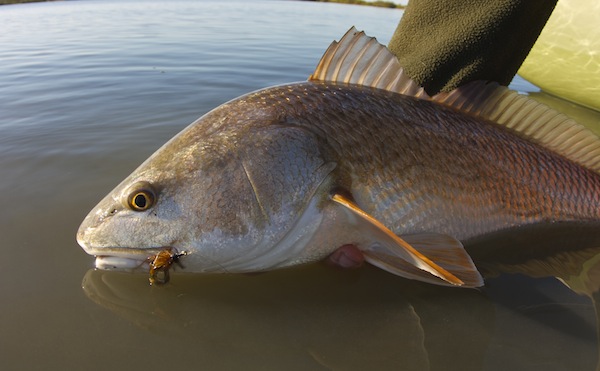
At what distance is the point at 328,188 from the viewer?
1759 millimetres

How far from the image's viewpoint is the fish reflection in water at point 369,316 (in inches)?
57.2

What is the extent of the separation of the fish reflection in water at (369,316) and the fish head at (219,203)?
0.15m

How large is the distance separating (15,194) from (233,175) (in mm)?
1707

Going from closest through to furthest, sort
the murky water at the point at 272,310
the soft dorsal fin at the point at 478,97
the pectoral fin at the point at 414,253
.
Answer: the murky water at the point at 272,310, the pectoral fin at the point at 414,253, the soft dorsal fin at the point at 478,97

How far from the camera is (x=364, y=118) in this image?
1.91 meters

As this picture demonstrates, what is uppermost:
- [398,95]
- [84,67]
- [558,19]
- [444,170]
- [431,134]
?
[558,19]

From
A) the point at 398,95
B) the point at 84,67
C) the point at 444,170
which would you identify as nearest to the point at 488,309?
the point at 444,170

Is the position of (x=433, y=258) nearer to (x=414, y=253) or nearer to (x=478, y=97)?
(x=414, y=253)

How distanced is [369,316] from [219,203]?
74cm

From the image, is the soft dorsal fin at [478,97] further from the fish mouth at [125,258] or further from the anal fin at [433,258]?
the fish mouth at [125,258]

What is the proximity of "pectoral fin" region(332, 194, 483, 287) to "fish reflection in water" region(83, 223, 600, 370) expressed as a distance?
125mm

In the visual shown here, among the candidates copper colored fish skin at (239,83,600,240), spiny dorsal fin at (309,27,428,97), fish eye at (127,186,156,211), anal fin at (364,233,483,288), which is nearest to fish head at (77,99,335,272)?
fish eye at (127,186,156,211)

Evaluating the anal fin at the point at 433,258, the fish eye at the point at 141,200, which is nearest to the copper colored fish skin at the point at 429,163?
the anal fin at the point at 433,258

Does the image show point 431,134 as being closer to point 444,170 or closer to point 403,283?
point 444,170
